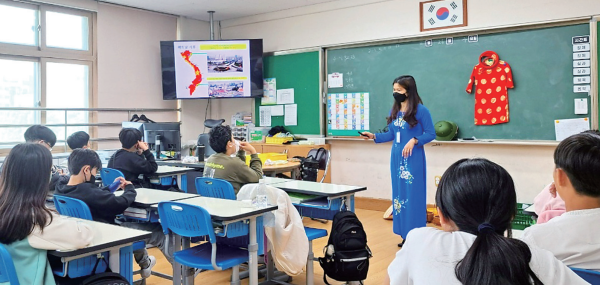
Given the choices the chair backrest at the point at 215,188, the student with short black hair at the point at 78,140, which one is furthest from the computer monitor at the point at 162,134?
the chair backrest at the point at 215,188

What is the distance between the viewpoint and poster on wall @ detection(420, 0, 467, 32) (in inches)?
219

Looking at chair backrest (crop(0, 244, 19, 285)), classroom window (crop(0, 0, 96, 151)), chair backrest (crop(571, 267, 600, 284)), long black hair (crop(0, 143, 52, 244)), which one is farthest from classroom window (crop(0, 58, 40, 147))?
chair backrest (crop(571, 267, 600, 284))

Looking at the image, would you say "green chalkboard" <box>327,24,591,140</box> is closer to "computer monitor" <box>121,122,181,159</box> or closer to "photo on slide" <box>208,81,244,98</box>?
"photo on slide" <box>208,81,244,98</box>

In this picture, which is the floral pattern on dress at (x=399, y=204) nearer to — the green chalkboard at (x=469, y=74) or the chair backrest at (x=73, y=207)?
the green chalkboard at (x=469, y=74)

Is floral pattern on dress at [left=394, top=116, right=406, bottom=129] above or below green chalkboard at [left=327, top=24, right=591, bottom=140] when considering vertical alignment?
below

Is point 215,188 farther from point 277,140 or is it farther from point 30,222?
point 277,140

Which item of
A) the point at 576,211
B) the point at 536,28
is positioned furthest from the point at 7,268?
the point at 536,28

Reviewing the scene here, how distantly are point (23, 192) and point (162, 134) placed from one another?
3748 mm

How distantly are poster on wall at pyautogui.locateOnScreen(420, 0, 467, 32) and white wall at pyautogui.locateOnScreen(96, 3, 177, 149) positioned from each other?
3.84 meters

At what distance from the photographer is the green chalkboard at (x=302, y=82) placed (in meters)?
6.92

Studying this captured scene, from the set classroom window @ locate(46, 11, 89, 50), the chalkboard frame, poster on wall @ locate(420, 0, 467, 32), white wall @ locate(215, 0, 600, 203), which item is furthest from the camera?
classroom window @ locate(46, 11, 89, 50)

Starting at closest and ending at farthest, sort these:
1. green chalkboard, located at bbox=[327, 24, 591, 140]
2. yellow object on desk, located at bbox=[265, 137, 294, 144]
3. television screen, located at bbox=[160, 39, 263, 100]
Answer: green chalkboard, located at bbox=[327, 24, 591, 140] < yellow object on desk, located at bbox=[265, 137, 294, 144] < television screen, located at bbox=[160, 39, 263, 100]

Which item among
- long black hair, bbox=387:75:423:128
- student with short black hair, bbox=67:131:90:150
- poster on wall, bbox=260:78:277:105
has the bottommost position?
student with short black hair, bbox=67:131:90:150

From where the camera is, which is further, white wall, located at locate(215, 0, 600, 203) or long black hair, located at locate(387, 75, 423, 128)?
white wall, located at locate(215, 0, 600, 203)
